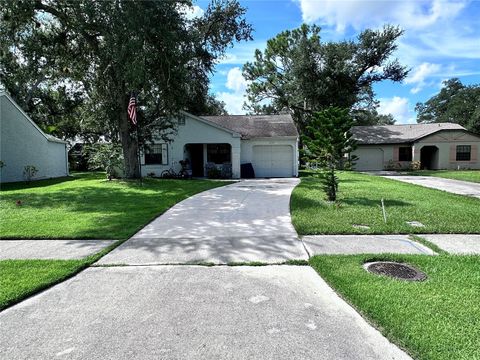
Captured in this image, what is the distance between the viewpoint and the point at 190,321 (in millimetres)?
3283

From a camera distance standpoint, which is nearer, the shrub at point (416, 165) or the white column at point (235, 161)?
the white column at point (235, 161)

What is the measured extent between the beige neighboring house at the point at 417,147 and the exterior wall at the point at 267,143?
408 inches

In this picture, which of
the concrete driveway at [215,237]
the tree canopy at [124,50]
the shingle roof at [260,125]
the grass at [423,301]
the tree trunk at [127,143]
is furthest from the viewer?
the shingle roof at [260,125]

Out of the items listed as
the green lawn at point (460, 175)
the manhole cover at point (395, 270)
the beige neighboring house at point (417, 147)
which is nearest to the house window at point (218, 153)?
the beige neighboring house at point (417, 147)

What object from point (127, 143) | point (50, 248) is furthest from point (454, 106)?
point (50, 248)

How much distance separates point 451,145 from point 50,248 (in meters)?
32.7

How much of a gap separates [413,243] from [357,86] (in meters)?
32.1

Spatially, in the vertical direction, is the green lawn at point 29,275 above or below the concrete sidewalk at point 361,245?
below

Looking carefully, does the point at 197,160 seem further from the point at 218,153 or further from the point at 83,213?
the point at 83,213

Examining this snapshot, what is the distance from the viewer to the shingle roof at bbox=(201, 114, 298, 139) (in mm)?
21891

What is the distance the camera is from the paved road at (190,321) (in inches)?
110

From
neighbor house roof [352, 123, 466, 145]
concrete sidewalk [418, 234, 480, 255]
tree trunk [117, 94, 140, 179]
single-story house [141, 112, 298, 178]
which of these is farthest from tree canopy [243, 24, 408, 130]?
concrete sidewalk [418, 234, 480, 255]

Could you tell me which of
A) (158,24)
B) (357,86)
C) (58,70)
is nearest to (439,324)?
(158,24)

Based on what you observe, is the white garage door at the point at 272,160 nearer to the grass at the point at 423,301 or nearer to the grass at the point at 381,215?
the grass at the point at 381,215
